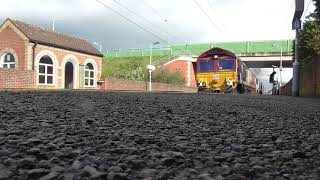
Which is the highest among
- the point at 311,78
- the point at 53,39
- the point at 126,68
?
the point at 53,39

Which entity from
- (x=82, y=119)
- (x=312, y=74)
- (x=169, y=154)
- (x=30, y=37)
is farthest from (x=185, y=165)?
(x=30, y=37)

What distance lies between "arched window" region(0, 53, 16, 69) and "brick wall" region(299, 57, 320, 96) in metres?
23.1

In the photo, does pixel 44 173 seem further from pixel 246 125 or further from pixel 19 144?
pixel 246 125

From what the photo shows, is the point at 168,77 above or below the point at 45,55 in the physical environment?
below

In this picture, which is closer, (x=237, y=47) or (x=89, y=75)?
(x=89, y=75)

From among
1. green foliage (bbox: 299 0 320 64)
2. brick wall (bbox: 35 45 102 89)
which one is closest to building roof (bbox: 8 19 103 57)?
brick wall (bbox: 35 45 102 89)

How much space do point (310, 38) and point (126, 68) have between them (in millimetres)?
42025

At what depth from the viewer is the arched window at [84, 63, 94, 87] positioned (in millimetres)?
41322

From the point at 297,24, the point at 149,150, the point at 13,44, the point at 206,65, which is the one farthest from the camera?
the point at 13,44

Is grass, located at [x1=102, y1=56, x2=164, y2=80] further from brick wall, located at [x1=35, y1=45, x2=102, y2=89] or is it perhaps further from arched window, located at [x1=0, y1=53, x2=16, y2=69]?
arched window, located at [x1=0, y1=53, x2=16, y2=69]

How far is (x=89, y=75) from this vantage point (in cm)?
4194

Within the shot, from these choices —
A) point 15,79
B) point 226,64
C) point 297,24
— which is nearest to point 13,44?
point 15,79

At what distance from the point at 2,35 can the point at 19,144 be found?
115 ft

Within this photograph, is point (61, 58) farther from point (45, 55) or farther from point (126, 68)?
point (126, 68)
